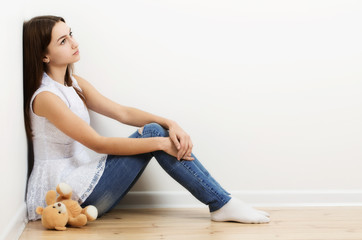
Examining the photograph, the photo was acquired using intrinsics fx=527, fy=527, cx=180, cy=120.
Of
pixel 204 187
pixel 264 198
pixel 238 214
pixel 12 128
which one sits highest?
pixel 12 128

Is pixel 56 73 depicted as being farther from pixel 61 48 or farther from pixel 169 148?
pixel 169 148

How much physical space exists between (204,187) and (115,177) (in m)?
0.38

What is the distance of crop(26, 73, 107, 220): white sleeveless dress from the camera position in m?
2.25

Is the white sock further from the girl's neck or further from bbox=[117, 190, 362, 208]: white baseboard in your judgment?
the girl's neck

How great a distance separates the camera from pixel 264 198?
104 inches

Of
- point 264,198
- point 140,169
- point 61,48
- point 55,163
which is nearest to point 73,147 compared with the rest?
point 55,163

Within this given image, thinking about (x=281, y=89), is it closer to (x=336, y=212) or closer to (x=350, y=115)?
(x=350, y=115)

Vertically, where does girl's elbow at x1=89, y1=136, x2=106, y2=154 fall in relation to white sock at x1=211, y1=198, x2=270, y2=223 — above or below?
above

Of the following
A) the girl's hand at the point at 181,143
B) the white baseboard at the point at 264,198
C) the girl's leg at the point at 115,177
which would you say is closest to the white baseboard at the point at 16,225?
the girl's leg at the point at 115,177

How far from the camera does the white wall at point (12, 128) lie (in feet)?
6.05

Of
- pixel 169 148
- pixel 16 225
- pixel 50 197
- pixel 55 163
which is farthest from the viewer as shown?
pixel 55 163

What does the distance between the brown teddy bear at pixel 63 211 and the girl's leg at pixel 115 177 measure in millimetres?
77

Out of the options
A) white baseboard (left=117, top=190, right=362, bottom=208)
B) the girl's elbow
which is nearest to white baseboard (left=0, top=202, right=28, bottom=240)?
the girl's elbow

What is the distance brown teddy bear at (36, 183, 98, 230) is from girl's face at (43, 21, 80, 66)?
0.56 metres
